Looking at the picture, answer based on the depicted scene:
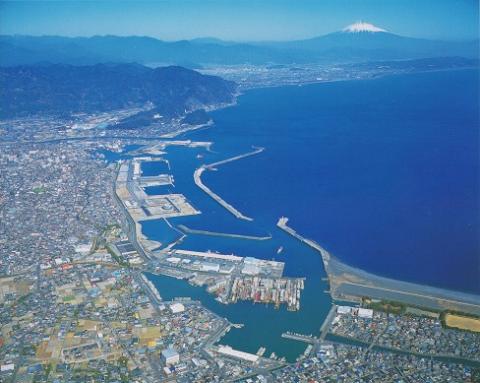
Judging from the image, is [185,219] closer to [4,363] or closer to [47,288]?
[47,288]

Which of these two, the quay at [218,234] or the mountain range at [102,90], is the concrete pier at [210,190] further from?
the mountain range at [102,90]

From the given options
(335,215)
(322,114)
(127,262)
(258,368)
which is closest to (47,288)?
(127,262)

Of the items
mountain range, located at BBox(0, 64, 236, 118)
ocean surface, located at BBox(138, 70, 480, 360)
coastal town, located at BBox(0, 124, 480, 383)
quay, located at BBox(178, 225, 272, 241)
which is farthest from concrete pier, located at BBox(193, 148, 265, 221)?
mountain range, located at BBox(0, 64, 236, 118)

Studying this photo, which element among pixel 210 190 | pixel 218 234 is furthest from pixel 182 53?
pixel 218 234

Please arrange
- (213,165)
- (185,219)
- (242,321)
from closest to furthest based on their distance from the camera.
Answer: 1. (242,321)
2. (185,219)
3. (213,165)

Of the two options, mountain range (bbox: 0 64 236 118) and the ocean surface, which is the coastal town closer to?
the ocean surface

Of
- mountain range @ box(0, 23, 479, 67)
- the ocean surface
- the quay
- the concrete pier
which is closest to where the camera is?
the ocean surface
